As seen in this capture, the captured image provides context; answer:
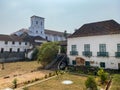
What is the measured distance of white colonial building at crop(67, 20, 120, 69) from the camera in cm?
2586

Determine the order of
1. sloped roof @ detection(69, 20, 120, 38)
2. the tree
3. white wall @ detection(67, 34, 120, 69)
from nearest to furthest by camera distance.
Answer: white wall @ detection(67, 34, 120, 69), sloped roof @ detection(69, 20, 120, 38), the tree

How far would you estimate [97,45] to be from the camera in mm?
28031

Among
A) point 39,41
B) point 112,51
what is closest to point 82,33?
point 112,51

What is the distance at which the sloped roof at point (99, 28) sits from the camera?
27.6 metres

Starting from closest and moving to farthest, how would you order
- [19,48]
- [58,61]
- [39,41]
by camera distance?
[58,61] → [19,48] → [39,41]

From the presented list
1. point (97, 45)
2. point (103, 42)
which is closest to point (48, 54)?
point (97, 45)

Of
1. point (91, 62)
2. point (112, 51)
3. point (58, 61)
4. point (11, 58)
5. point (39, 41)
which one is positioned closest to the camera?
point (112, 51)

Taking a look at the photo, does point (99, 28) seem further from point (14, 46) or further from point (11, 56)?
point (14, 46)

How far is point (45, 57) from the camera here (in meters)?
32.2

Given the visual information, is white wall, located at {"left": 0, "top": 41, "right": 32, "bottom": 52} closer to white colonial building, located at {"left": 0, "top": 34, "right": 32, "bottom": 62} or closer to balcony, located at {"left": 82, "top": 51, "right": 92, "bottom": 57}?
white colonial building, located at {"left": 0, "top": 34, "right": 32, "bottom": 62}

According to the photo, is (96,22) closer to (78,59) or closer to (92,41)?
(92,41)

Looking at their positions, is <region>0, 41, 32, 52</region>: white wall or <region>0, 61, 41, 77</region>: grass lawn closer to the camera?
<region>0, 61, 41, 77</region>: grass lawn

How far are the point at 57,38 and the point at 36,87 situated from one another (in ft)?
200

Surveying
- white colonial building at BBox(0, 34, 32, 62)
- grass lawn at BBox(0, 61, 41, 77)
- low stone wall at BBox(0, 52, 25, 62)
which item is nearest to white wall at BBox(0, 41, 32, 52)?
white colonial building at BBox(0, 34, 32, 62)
